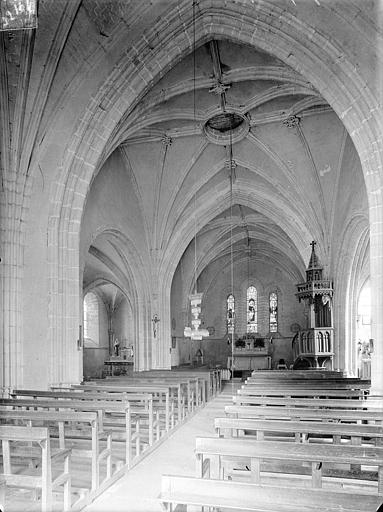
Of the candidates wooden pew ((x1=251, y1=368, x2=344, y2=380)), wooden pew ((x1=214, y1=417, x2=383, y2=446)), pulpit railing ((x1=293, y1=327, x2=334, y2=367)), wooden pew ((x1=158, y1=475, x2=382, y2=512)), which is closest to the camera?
wooden pew ((x1=158, y1=475, x2=382, y2=512))

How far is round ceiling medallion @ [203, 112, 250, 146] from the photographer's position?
17219mm

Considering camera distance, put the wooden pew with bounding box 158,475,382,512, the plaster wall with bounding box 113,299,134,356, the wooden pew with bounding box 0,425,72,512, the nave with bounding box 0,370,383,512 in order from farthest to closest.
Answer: the plaster wall with bounding box 113,299,134,356, the wooden pew with bounding box 0,425,72,512, the nave with bounding box 0,370,383,512, the wooden pew with bounding box 158,475,382,512

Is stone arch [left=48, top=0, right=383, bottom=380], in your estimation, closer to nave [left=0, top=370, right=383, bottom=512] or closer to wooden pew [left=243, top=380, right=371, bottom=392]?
wooden pew [left=243, top=380, right=371, bottom=392]

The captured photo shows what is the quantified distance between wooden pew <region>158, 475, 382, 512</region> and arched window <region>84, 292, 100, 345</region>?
27.5m

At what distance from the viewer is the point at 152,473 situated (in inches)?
265

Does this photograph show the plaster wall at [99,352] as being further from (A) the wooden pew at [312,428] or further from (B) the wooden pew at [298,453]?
(B) the wooden pew at [298,453]

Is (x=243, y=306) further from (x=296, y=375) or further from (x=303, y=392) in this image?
(x=303, y=392)

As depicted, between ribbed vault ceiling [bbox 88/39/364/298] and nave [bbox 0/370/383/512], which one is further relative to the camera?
ribbed vault ceiling [bbox 88/39/364/298]

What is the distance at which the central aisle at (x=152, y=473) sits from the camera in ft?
17.8

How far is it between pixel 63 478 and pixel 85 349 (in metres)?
24.9

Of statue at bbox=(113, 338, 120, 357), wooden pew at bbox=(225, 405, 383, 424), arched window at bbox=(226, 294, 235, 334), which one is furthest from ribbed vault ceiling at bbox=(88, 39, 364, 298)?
arched window at bbox=(226, 294, 235, 334)

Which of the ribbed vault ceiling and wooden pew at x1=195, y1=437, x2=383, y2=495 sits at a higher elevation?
the ribbed vault ceiling

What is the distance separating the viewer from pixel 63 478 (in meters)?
4.85

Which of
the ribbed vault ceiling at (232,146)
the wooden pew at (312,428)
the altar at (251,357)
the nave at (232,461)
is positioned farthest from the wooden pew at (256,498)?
the altar at (251,357)
